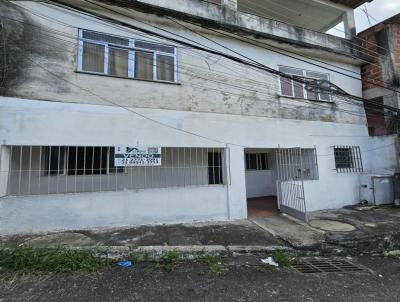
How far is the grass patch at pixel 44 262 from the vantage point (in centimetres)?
366

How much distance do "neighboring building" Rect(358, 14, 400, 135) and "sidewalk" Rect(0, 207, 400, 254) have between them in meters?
4.39

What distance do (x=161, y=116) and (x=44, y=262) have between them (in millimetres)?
3911

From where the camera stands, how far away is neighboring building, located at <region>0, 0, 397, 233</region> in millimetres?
5395

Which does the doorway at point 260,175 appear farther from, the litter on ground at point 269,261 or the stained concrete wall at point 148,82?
the litter on ground at point 269,261

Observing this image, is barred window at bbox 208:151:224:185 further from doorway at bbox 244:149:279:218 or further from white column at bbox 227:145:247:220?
doorway at bbox 244:149:279:218

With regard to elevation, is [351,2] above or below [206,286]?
above

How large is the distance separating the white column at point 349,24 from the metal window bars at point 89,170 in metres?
7.24

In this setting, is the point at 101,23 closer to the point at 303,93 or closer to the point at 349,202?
the point at 303,93

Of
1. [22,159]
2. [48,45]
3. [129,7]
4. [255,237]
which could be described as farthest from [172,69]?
[255,237]

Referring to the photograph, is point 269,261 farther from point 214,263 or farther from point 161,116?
point 161,116

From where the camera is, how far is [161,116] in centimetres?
634

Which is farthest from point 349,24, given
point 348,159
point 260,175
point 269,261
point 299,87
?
point 269,261

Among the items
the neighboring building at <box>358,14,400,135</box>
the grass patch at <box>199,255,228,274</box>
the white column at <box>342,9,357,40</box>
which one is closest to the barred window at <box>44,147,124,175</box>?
the grass patch at <box>199,255,228,274</box>

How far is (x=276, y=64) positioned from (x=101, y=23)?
5.35 meters
